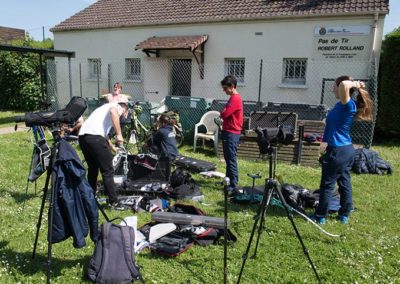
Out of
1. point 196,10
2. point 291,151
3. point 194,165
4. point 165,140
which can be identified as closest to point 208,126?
point 291,151

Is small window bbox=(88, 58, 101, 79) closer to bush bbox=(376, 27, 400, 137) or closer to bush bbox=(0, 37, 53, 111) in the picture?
bush bbox=(0, 37, 53, 111)

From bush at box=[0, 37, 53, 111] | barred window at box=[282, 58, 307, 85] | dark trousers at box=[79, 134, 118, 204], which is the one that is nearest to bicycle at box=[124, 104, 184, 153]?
dark trousers at box=[79, 134, 118, 204]

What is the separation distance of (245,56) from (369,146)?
516cm

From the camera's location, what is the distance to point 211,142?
32.3 ft

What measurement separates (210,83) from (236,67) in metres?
1.11

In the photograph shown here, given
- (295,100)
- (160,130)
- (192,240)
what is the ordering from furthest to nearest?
(295,100) → (160,130) → (192,240)

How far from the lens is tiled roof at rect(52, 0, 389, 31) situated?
1100 centimetres

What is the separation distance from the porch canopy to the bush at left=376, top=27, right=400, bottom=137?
5.94m

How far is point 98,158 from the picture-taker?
4.62 meters

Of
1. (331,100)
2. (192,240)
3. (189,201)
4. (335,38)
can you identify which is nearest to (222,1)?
(335,38)

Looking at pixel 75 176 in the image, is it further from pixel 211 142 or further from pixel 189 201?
pixel 211 142

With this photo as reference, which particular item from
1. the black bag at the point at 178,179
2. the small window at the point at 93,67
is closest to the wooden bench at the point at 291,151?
the black bag at the point at 178,179

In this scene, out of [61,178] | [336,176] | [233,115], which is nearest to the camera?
[61,178]

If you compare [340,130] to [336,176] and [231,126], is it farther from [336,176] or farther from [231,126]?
[231,126]
